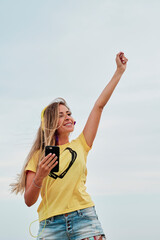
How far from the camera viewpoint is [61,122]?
4.66 metres

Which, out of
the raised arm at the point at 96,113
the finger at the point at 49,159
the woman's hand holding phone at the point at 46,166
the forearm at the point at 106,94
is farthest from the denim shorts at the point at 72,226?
the forearm at the point at 106,94

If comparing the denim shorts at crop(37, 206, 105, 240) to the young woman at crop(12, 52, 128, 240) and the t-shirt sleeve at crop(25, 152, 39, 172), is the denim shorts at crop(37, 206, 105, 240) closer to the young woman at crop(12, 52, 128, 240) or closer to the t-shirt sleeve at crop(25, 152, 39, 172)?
the young woman at crop(12, 52, 128, 240)

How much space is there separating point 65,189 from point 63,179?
0.12 meters

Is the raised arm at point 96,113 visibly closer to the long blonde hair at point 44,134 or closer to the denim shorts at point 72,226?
the long blonde hair at point 44,134

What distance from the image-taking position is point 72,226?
4.06m

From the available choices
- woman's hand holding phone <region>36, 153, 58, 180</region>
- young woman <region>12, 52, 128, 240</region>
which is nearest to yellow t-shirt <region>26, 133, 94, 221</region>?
young woman <region>12, 52, 128, 240</region>

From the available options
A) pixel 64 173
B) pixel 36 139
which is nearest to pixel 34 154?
pixel 36 139

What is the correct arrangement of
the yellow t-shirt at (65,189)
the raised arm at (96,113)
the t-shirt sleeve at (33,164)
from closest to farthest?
the yellow t-shirt at (65,189)
the t-shirt sleeve at (33,164)
the raised arm at (96,113)

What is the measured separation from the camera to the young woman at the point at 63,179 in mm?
4066

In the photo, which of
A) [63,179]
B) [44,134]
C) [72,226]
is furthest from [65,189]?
[44,134]

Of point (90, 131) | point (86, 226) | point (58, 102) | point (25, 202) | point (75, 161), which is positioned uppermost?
point (58, 102)

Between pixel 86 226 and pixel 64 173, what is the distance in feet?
2.08

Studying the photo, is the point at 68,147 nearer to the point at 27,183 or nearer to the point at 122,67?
the point at 27,183

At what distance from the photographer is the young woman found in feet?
13.3
